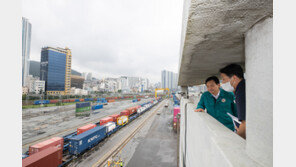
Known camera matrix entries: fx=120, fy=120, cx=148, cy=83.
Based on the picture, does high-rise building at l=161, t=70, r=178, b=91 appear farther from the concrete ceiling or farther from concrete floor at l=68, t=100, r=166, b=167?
the concrete ceiling

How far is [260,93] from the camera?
136cm

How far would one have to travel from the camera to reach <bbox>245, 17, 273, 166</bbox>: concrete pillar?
49.6 inches

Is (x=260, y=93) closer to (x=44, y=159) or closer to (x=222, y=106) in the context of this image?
(x=222, y=106)

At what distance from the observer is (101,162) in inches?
583

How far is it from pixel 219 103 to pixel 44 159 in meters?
14.7

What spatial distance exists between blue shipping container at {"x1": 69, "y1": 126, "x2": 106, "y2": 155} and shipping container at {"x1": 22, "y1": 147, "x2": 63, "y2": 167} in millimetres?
2912

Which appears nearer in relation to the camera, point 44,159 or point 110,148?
point 44,159

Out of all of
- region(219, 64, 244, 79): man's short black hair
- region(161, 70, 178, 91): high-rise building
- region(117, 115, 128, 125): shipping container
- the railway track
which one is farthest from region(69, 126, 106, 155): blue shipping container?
region(161, 70, 178, 91): high-rise building

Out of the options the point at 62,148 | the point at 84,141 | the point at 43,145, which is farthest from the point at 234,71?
the point at 62,148

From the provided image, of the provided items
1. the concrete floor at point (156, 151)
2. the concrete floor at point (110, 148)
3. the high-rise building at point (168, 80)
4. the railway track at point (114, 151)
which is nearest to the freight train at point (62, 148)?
the concrete floor at point (110, 148)

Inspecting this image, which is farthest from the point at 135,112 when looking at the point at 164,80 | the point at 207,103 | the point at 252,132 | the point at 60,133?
the point at 164,80

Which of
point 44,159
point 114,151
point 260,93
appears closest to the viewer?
point 260,93

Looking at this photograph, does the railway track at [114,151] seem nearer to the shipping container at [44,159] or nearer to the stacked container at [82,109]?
the shipping container at [44,159]
